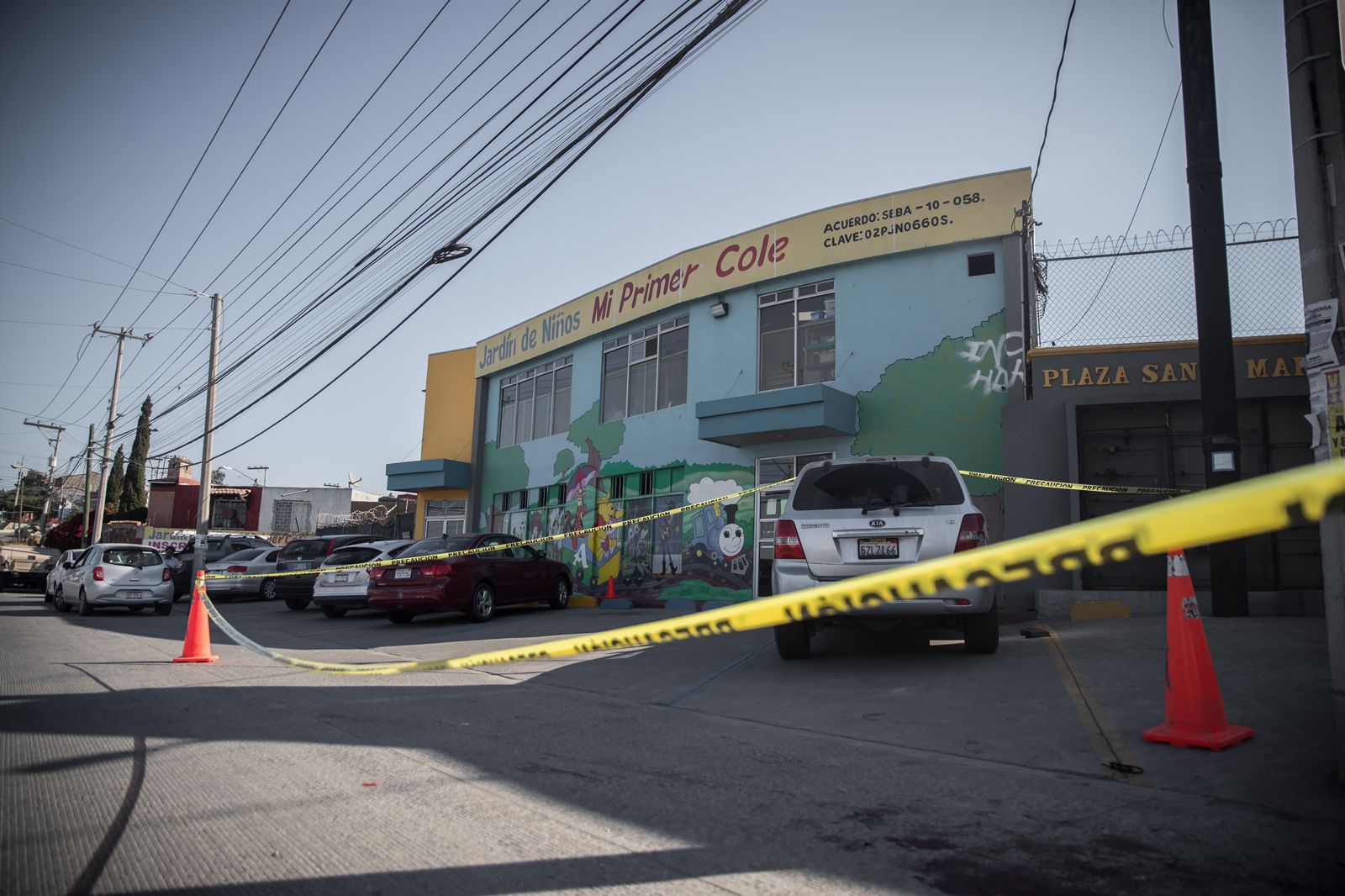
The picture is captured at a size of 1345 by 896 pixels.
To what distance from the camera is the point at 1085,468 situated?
11.5 meters

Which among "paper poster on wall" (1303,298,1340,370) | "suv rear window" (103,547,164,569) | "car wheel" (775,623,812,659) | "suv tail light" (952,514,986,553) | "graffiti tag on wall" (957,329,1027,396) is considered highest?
"graffiti tag on wall" (957,329,1027,396)

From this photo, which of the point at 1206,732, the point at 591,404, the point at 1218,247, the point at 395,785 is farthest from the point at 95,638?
the point at 1218,247

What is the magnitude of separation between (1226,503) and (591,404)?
19753 millimetres

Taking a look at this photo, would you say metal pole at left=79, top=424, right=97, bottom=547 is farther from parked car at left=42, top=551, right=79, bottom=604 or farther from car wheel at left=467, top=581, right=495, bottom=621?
car wheel at left=467, top=581, right=495, bottom=621

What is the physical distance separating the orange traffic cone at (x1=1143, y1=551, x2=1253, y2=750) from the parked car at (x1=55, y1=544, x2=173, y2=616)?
18090mm

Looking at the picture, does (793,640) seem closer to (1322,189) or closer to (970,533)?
(970,533)

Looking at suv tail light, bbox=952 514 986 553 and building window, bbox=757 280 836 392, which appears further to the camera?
building window, bbox=757 280 836 392

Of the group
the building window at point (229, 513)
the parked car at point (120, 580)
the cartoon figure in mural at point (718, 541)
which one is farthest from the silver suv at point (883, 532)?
the building window at point (229, 513)

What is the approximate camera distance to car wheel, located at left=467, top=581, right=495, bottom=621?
45.0ft

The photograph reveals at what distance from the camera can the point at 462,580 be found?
529 inches

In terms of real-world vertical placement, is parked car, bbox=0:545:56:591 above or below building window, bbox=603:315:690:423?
below

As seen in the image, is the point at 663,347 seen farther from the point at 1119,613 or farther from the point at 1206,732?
the point at 1206,732

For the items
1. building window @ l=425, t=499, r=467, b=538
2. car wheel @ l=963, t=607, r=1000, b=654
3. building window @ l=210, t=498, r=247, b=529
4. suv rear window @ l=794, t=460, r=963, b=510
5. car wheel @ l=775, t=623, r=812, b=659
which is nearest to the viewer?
suv rear window @ l=794, t=460, r=963, b=510

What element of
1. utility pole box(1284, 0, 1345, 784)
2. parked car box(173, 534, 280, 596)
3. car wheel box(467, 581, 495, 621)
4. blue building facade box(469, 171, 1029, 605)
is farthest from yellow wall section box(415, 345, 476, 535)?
utility pole box(1284, 0, 1345, 784)
